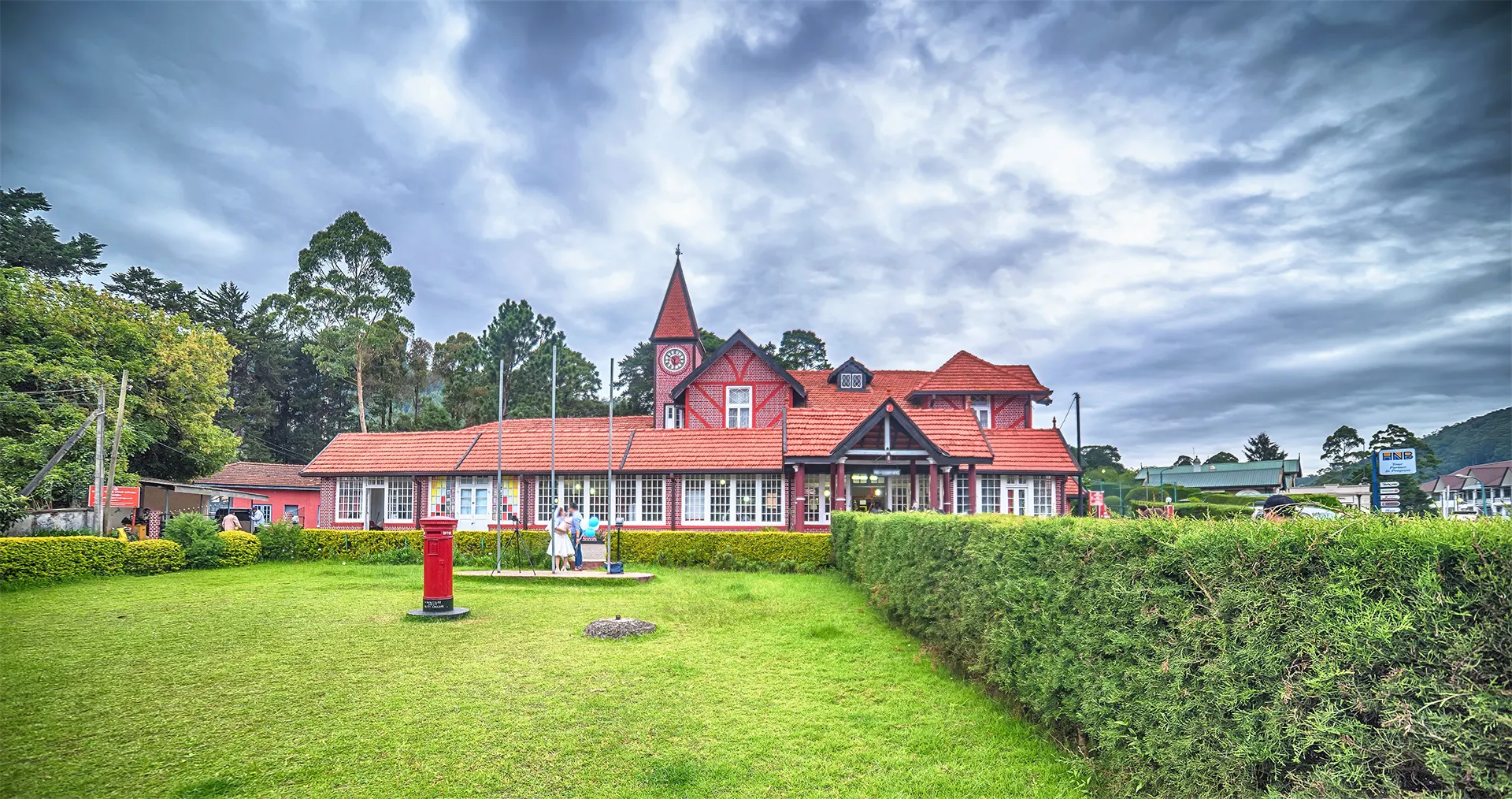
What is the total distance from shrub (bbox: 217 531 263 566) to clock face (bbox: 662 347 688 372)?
1709cm

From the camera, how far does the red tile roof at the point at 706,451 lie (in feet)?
78.5

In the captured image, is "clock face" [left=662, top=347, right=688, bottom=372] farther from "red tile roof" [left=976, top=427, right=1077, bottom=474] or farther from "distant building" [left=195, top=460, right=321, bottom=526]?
"distant building" [left=195, top=460, right=321, bottom=526]

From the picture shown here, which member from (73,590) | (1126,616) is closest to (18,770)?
(1126,616)

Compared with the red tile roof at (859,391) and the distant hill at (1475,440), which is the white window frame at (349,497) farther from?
the distant hill at (1475,440)

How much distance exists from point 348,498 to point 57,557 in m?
11.6

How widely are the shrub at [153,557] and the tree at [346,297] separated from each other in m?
27.1

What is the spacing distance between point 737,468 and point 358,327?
109ft

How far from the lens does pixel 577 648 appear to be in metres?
9.30

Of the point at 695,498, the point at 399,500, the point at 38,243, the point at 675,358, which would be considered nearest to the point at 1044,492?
the point at 695,498

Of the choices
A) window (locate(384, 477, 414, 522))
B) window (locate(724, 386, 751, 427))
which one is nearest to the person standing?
window (locate(384, 477, 414, 522))

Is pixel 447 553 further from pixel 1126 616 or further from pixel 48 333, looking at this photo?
pixel 48 333

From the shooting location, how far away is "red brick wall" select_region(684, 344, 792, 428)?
30188 mm

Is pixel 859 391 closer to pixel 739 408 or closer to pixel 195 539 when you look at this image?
pixel 739 408

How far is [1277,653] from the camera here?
356 cm
